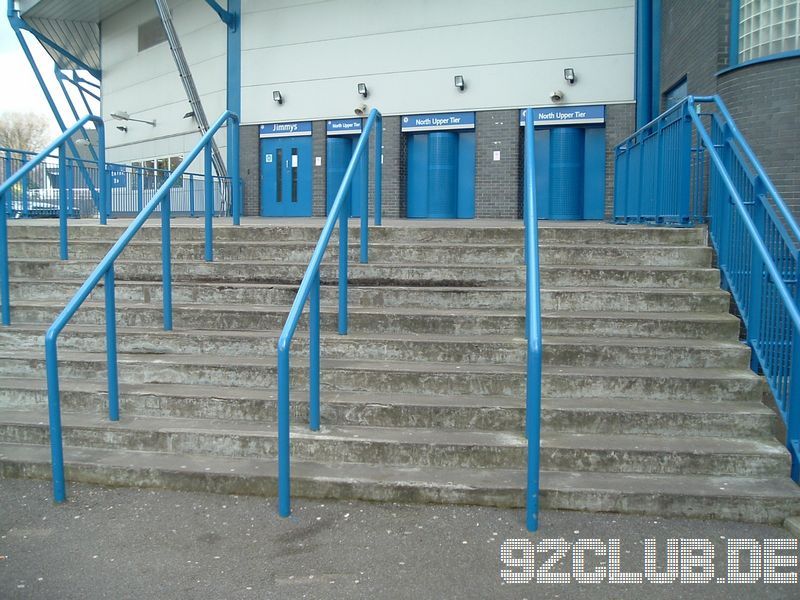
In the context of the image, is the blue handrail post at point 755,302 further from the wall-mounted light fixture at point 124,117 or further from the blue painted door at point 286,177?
the wall-mounted light fixture at point 124,117

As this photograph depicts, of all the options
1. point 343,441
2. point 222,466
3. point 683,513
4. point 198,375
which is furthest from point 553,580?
point 198,375

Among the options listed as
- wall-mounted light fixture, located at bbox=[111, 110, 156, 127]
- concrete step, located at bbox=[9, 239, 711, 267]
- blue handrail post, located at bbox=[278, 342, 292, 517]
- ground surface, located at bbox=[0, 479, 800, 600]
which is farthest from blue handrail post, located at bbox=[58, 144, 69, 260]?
wall-mounted light fixture, located at bbox=[111, 110, 156, 127]

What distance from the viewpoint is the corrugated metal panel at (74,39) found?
66.8ft

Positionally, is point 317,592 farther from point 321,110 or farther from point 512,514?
point 321,110

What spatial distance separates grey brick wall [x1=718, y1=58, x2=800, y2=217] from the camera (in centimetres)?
754

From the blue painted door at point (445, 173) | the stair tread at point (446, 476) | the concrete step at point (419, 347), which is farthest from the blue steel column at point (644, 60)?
the stair tread at point (446, 476)

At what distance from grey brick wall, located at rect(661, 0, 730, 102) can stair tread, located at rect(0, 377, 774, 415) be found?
18.9 feet

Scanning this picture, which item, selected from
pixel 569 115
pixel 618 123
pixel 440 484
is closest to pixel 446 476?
pixel 440 484

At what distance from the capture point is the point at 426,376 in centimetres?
448

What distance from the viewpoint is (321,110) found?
16250mm

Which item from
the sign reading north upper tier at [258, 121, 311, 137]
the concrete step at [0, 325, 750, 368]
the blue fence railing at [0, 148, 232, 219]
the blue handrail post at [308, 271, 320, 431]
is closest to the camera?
the blue handrail post at [308, 271, 320, 431]

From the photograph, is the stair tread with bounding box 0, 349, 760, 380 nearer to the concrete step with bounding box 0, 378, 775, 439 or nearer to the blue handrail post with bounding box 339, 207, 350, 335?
the concrete step with bounding box 0, 378, 775, 439

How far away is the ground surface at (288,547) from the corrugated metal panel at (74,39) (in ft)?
65.6

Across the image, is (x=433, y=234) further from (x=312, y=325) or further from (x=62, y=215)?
(x=62, y=215)
